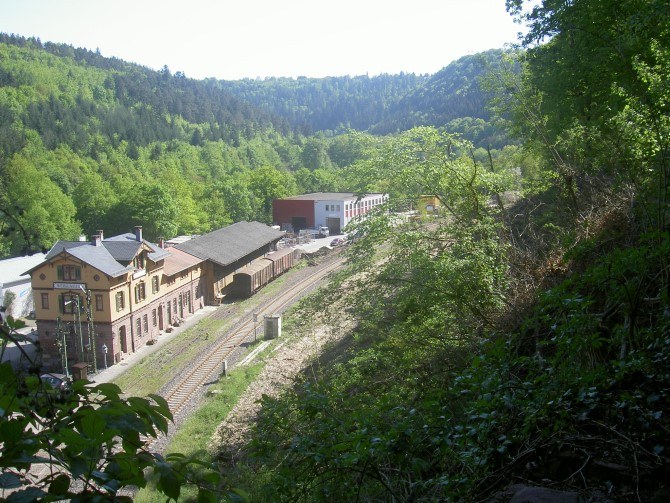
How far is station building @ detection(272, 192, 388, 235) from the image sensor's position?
48688 mm

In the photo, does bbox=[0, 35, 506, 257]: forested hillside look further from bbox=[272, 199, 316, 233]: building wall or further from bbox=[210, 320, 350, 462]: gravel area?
bbox=[210, 320, 350, 462]: gravel area

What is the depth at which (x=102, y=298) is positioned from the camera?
23047 millimetres

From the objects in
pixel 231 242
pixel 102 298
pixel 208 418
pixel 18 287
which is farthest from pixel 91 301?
pixel 231 242

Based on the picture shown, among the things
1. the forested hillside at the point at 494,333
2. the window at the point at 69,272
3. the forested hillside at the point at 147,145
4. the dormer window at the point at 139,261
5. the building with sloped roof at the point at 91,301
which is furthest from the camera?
the forested hillside at the point at 147,145

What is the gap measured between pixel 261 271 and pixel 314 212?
58.0 feet

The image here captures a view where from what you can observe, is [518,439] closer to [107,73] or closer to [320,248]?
[320,248]

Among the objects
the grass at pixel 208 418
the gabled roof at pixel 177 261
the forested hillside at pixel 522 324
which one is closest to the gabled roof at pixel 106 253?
the gabled roof at pixel 177 261

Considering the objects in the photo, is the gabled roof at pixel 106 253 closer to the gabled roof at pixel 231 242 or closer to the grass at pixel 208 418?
the gabled roof at pixel 231 242

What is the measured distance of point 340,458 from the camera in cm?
394

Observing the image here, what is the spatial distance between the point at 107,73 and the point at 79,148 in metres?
59.7

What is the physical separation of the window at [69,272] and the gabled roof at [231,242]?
29.6 ft

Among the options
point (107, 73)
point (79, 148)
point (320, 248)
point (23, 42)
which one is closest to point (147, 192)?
point (320, 248)

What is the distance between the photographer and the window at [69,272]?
22.9 meters

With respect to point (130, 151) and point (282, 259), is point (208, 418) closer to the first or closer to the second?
point (282, 259)
